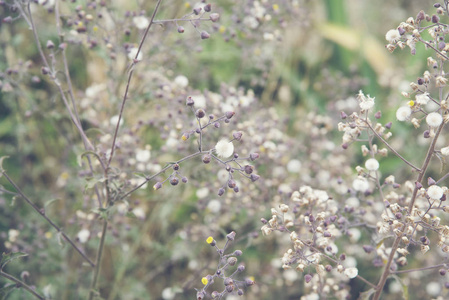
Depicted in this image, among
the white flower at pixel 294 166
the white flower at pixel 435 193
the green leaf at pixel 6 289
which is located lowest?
the white flower at pixel 294 166

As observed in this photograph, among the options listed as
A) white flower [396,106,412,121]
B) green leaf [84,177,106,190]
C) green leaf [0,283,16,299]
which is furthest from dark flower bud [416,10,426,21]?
green leaf [0,283,16,299]

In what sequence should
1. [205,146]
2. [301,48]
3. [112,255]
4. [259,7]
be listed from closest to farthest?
[205,146] < [259,7] < [112,255] < [301,48]

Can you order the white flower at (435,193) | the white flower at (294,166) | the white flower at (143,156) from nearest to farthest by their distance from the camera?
the white flower at (435,193)
the white flower at (143,156)
the white flower at (294,166)

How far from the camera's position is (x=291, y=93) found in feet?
10.1

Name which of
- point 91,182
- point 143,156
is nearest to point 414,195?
point 91,182

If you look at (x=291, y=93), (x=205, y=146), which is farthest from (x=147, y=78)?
(x=291, y=93)

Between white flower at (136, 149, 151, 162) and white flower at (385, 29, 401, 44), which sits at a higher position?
white flower at (385, 29, 401, 44)

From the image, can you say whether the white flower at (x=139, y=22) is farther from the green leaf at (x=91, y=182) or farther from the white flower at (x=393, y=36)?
the white flower at (x=393, y=36)

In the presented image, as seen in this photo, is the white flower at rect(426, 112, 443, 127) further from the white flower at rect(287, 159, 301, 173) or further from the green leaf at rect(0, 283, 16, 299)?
the green leaf at rect(0, 283, 16, 299)

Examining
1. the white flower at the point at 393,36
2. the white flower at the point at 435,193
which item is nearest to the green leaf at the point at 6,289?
the white flower at the point at 435,193

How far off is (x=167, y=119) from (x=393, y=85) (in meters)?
1.68

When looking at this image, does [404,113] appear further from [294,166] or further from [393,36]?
[294,166]

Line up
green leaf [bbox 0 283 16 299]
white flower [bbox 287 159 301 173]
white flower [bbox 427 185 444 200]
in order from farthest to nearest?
white flower [bbox 287 159 301 173] < green leaf [bbox 0 283 16 299] < white flower [bbox 427 185 444 200]

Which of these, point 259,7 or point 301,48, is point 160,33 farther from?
point 301,48
